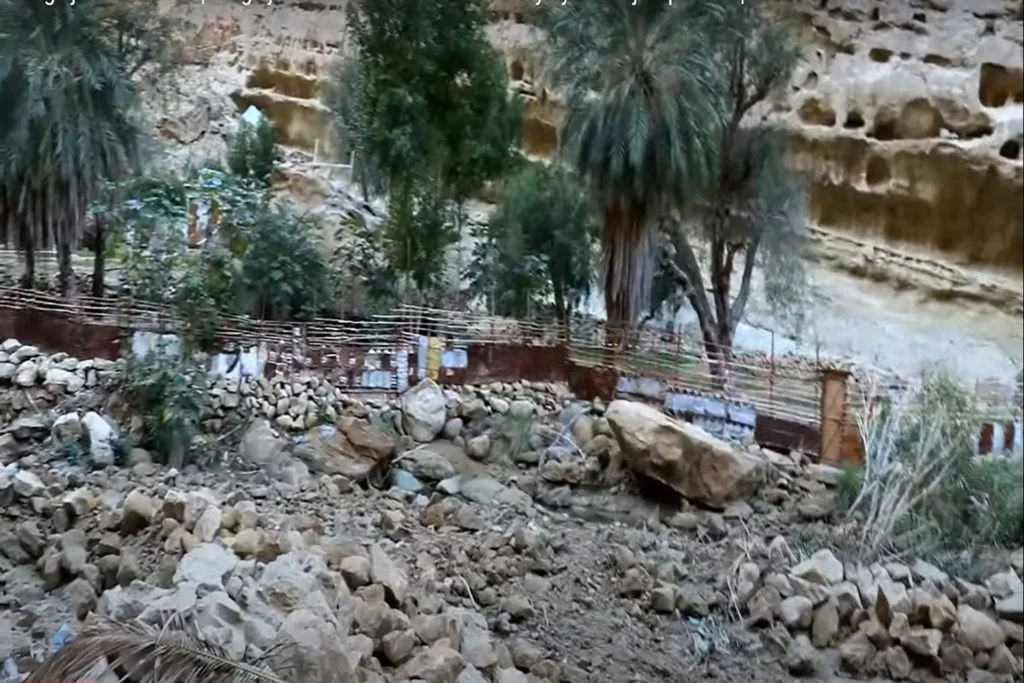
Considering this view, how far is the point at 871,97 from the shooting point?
2549mm

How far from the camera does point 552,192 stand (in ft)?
8.18

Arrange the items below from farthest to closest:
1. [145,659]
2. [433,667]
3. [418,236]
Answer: [418,236] < [433,667] < [145,659]

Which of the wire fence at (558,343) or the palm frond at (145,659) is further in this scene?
the wire fence at (558,343)

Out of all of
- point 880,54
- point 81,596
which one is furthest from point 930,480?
point 81,596

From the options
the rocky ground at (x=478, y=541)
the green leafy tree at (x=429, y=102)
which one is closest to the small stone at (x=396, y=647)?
the rocky ground at (x=478, y=541)

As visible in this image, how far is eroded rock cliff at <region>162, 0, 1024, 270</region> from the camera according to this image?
2.47 metres

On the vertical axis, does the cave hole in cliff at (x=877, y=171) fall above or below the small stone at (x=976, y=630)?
above

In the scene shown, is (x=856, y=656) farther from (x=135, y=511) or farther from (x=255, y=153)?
(x=255, y=153)

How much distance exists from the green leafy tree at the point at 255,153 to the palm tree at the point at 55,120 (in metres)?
0.22

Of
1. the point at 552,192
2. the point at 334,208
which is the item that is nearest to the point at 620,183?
the point at 552,192

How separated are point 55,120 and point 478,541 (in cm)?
127

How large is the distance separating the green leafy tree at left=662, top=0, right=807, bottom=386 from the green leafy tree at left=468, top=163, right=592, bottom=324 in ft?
0.66

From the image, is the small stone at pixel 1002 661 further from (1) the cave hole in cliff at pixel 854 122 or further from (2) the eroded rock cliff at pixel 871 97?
(1) the cave hole in cliff at pixel 854 122

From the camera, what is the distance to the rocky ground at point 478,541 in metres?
2.41
